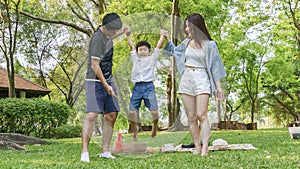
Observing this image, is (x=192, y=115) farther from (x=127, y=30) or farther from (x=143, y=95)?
(x=127, y=30)

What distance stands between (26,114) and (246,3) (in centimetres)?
1369

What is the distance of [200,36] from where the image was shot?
5.26 meters

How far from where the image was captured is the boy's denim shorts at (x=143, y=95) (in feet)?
15.6

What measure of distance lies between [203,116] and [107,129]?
3.99 feet

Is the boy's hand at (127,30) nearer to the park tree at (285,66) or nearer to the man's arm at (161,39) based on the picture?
the man's arm at (161,39)

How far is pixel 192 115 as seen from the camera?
536cm

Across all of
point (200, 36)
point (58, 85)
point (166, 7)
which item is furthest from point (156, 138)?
point (58, 85)

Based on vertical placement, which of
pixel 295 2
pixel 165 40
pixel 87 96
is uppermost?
pixel 295 2

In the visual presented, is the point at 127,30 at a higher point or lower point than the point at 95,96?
higher

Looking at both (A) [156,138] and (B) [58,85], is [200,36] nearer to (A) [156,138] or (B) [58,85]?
(A) [156,138]

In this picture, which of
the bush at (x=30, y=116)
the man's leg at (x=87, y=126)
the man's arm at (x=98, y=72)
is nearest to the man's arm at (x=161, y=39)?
the man's arm at (x=98, y=72)

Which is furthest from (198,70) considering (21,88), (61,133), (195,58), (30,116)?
(21,88)

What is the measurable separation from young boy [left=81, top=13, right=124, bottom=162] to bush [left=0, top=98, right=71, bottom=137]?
8539mm

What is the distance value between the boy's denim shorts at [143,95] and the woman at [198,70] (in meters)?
0.53
